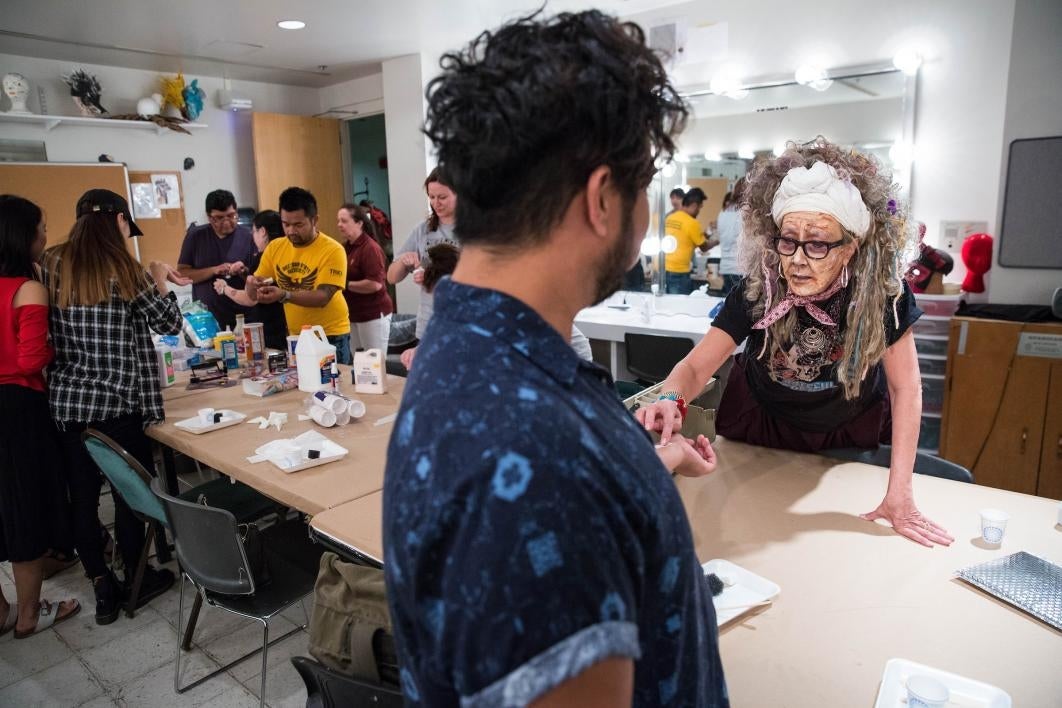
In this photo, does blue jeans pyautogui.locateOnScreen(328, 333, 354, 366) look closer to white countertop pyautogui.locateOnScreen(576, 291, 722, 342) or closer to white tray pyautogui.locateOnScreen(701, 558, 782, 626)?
white countertop pyautogui.locateOnScreen(576, 291, 722, 342)

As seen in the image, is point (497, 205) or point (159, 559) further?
point (159, 559)

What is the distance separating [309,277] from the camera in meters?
3.61

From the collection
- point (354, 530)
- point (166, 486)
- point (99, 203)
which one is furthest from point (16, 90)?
point (354, 530)

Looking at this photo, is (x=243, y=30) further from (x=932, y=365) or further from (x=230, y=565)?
(x=932, y=365)

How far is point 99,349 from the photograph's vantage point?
245 centimetres

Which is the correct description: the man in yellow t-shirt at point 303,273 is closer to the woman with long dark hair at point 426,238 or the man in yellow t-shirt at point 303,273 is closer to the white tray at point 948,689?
the woman with long dark hair at point 426,238

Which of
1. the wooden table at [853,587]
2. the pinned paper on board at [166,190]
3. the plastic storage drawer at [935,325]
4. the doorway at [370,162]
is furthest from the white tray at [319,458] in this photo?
the doorway at [370,162]

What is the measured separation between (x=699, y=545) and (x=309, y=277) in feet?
9.13

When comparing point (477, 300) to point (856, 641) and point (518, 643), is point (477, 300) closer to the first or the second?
point (518, 643)

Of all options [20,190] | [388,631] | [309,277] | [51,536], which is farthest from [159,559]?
[20,190]

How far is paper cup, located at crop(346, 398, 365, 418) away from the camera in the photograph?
100 inches

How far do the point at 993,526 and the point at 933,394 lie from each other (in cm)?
231

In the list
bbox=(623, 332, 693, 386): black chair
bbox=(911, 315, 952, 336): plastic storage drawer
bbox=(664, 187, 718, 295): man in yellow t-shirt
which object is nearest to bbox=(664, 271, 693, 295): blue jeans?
bbox=(664, 187, 718, 295): man in yellow t-shirt

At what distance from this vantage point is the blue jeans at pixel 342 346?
3789mm
